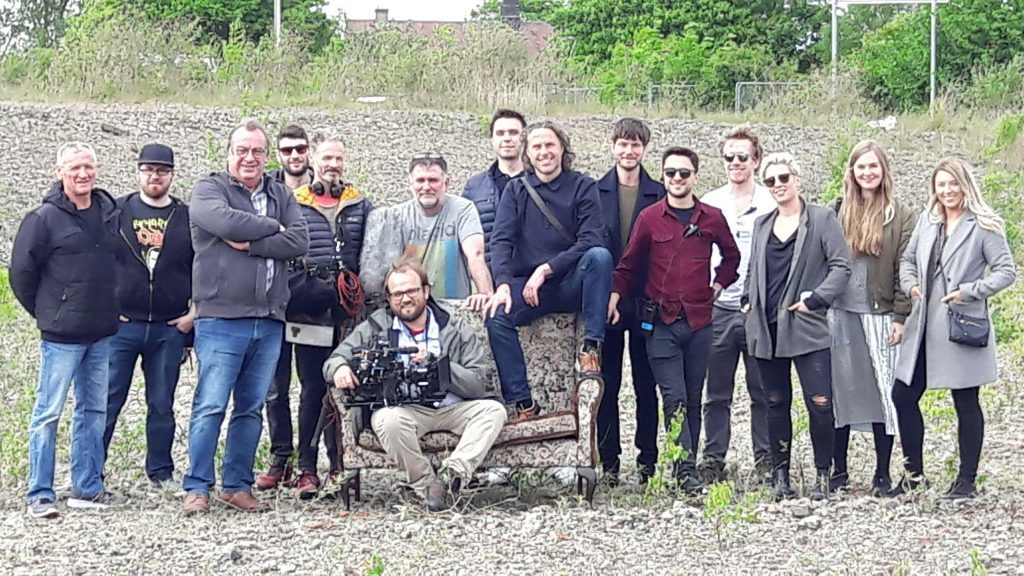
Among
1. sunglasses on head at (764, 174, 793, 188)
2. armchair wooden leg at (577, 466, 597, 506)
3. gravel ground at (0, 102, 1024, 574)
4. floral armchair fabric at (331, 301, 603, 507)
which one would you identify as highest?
sunglasses on head at (764, 174, 793, 188)

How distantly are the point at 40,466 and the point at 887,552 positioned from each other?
3918mm

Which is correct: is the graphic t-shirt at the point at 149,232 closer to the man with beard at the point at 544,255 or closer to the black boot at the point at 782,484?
the man with beard at the point at 544,255

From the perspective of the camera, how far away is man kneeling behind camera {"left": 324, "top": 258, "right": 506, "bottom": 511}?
7191 millimetres

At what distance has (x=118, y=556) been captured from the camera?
6340 millimetres

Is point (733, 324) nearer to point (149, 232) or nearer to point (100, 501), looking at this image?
point (149, 232)

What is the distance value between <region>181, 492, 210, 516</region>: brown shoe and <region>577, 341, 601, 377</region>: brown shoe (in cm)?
189

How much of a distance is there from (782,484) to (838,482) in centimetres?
31

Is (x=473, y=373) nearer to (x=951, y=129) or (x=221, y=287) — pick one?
(x=221, y=287)

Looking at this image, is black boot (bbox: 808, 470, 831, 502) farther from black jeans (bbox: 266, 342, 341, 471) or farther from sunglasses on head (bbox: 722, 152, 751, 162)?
black jeans (bbox: 266, 342, 341, 471)

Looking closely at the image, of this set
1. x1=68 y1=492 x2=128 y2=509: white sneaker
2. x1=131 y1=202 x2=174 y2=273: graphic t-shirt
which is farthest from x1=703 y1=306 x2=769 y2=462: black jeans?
x1=68 y1=492 x2=128 y2=509: white sneaker

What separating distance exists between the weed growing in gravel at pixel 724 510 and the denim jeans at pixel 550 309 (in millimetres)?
1128

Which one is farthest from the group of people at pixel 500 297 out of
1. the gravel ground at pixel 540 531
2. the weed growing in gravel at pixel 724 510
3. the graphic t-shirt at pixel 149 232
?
the weed growing in gravel at pixel 724 510

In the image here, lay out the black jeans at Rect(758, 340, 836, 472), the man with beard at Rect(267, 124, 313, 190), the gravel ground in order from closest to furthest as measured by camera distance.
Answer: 1. the gravel ground
2. the black jeans at Rect(758, 340, 836, 472)
3. the man with beard at Rect(267, 124, 313, 190)

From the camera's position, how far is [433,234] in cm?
766
